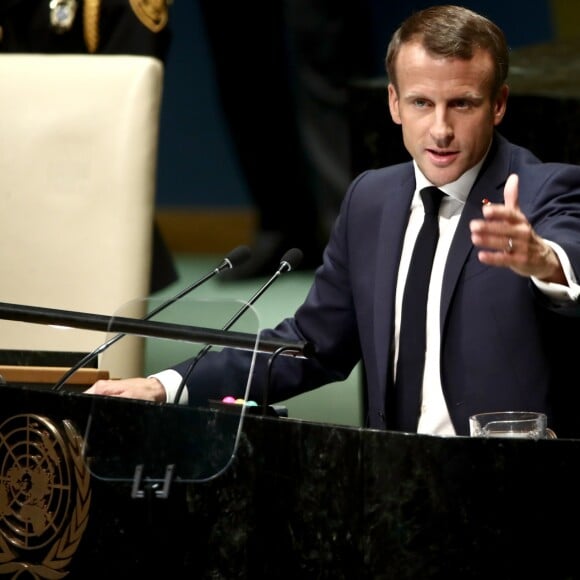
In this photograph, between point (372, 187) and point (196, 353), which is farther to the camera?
point (372, 187)

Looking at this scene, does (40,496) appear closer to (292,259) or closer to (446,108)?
(292,259)

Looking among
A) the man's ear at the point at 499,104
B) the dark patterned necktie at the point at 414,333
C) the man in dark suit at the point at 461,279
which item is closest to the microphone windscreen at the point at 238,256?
the man in dark suit at the point at 461,279

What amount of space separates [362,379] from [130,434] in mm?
1599

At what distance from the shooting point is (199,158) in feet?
23.4

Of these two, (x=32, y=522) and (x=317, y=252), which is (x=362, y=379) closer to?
(x=32, y=522)

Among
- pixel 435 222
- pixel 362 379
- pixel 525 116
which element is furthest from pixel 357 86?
pixel 435 222

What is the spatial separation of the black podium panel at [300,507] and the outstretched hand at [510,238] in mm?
285

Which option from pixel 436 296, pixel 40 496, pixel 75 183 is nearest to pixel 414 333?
pixel 436 296

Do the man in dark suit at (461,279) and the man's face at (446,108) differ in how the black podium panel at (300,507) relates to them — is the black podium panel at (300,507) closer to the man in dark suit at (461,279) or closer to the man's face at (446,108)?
the man in dark suit at (461,279)

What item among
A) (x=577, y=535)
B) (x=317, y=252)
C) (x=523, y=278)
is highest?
(x=523, y=278)

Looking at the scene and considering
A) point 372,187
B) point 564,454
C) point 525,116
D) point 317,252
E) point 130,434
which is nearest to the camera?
point 564,454

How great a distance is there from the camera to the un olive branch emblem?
199 centimetres

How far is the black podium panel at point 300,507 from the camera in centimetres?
179

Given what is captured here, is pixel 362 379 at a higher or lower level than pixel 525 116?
lower
